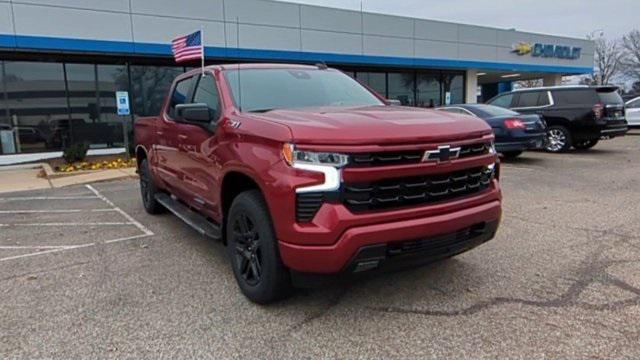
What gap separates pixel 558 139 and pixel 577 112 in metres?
0.87

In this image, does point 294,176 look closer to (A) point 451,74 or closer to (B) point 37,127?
(B) point 37,127

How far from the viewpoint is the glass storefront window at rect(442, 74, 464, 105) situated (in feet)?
83.7

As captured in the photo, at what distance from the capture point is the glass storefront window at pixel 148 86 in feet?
54.1

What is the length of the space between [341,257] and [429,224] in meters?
0.65

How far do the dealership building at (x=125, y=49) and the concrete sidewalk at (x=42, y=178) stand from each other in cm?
186

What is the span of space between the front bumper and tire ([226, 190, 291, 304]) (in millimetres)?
179

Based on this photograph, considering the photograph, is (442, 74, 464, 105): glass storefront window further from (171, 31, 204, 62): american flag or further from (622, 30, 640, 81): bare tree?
(622, 30, 640, 81): bare tree

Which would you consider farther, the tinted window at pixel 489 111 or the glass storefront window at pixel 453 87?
the glass storefront window at pixel 453 87

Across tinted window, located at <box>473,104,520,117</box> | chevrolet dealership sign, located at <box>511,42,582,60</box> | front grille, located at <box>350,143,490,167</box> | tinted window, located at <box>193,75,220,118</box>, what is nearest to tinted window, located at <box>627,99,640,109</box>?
chevrolet dealership sign, located at <box>511,42,582,60</box>

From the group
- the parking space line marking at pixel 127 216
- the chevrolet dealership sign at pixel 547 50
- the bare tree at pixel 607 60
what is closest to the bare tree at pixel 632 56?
the bare tree at pixel 607 60

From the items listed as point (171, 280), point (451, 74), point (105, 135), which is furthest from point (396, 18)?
point (171, 280)

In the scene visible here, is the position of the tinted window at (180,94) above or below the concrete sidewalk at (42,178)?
above

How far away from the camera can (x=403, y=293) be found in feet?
12.4

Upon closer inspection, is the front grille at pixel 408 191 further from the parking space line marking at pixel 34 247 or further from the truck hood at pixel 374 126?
the parking space line marking at pixel 34 247
